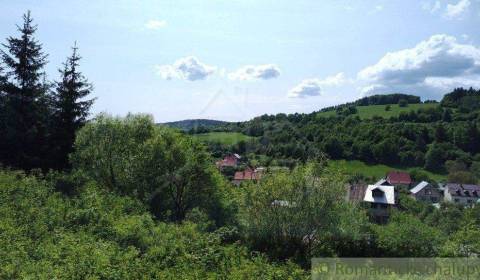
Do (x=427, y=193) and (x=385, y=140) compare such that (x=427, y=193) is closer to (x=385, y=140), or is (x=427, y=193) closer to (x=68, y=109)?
(x=385, y=140)

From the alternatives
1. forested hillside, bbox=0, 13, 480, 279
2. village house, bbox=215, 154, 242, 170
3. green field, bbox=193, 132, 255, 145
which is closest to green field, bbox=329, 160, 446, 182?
green field, bbox=193, 132, 255, 145

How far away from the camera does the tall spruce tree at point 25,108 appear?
75.7ft

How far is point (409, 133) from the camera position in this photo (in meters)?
108

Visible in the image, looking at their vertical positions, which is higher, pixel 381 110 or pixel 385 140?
pixel 381 110

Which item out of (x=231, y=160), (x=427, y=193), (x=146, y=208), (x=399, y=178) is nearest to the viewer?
(x=146, y=208)

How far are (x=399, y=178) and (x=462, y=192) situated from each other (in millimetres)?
12433

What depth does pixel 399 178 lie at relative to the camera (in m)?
85.4

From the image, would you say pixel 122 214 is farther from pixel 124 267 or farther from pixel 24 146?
pixel 24 146

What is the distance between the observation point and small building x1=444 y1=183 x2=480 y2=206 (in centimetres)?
Result: 7510

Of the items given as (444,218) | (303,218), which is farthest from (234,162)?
(303,218)

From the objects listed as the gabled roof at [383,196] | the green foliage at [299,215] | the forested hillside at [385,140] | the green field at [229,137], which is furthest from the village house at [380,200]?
the green foliage at [299,215]

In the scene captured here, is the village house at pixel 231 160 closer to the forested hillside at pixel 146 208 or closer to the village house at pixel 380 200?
the village house at pixel 380 200

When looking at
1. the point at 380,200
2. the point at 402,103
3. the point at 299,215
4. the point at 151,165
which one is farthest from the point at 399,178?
the point at 299,215

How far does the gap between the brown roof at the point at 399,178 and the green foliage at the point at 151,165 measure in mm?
70275
